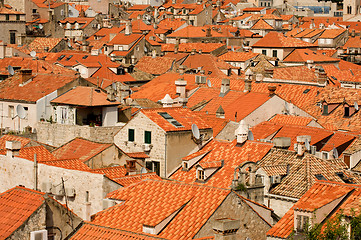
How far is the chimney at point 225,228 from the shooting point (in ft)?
95.6

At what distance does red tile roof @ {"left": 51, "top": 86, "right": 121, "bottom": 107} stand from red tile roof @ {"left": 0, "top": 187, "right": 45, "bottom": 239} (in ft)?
64.3

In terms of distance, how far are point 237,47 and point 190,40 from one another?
604cm

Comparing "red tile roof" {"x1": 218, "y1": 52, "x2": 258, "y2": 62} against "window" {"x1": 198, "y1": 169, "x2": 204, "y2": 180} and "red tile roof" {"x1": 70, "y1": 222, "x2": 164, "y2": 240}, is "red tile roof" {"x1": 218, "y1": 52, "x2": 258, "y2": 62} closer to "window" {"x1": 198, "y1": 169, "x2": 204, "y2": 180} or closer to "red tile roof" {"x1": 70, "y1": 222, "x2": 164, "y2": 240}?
"window" {"x1": 198, "y1": 169, "x2": 204, "y2": 180}

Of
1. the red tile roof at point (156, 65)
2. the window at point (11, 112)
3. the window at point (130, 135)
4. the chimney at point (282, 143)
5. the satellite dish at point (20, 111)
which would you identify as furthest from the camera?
the red tile roof at point (156, 65)

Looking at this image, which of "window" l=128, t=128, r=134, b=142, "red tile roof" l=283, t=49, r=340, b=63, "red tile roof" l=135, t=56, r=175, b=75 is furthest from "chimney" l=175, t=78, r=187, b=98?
"red tile roof" l=283, t=49, r=340, b=63

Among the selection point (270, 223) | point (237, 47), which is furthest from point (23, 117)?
point (237, 47)

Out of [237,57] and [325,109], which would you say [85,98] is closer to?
[325,109]

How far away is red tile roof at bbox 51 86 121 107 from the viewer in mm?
51719

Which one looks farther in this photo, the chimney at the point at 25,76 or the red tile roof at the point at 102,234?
the chimney at the point at 25,76

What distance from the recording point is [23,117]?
178 feet

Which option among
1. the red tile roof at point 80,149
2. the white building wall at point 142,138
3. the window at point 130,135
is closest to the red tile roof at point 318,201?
the red tile roof at point 80,149

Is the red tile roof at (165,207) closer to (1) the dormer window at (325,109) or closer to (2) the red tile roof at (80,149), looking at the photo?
(2) the red tile roof at (80,149)

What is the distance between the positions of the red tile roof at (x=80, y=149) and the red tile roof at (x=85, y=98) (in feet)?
16.9

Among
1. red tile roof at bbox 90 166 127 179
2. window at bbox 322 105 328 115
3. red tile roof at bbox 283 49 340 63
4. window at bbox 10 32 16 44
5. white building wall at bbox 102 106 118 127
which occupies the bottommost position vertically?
window at bbox 10 32 16 44
